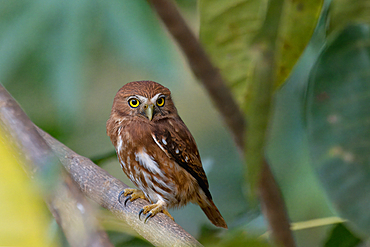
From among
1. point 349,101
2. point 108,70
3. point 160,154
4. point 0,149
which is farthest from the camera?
point 108,70

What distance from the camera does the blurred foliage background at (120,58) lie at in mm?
1486

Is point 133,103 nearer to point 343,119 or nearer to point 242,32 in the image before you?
point 242,32

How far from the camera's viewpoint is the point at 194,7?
1.62 metres

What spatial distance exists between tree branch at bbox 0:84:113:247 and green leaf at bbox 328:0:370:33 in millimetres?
968

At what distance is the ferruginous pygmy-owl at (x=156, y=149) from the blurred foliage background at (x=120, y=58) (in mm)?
126

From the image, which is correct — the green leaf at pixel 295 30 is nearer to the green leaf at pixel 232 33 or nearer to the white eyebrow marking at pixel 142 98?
the green leaf at pixel 232 33

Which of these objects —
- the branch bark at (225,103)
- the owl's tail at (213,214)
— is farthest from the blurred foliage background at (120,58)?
the branch bark at (225,103)

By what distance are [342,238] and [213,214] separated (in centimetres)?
55

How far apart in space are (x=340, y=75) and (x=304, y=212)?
25.5 inches

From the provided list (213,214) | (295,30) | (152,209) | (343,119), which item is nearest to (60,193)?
(295,30)

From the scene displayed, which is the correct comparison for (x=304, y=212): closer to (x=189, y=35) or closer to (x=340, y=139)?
(x=340, y=139)

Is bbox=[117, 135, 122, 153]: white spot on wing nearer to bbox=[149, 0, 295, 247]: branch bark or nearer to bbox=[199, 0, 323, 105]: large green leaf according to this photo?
bbox=[199, 0, 323, 105]: large green leaf

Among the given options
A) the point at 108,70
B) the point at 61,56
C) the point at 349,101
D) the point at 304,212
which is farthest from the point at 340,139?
the point at 108,70

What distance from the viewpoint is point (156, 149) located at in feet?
4.66
